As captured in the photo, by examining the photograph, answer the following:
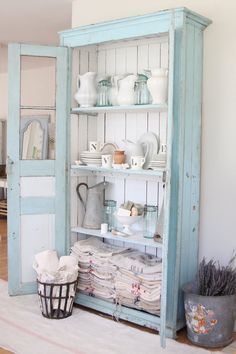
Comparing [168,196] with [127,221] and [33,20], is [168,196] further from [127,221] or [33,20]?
[33,20]

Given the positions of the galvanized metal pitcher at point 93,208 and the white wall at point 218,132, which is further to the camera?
the galvanized metal pitcher at point 93,208

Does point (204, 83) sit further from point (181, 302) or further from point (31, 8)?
point (31, 8)

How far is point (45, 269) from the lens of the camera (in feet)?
10.9

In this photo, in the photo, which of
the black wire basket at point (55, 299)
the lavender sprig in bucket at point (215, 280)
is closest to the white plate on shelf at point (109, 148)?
the black wire basket at point (55, 299)

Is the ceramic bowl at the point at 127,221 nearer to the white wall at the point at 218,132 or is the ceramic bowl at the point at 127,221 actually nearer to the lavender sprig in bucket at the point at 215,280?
the white wall at the point at 218,132

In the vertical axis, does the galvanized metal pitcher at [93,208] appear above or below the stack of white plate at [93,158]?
below

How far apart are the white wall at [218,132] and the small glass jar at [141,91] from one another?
1.28 ft

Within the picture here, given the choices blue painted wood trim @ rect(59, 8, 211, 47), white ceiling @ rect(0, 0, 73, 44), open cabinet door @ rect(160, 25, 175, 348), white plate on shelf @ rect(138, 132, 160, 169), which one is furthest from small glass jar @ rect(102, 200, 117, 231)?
white ceiling @ rect(0, 0, 73, 44)

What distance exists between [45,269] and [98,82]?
1.42 metres

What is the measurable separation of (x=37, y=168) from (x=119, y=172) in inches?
25.6

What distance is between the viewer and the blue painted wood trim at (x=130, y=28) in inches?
112

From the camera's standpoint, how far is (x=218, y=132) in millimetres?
3062

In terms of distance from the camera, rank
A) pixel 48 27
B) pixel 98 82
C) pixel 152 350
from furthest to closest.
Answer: pixel 48 27
pixel 98 82
pixel 152 350

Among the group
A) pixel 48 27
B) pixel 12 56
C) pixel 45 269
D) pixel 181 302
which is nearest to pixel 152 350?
pixel 181 302
